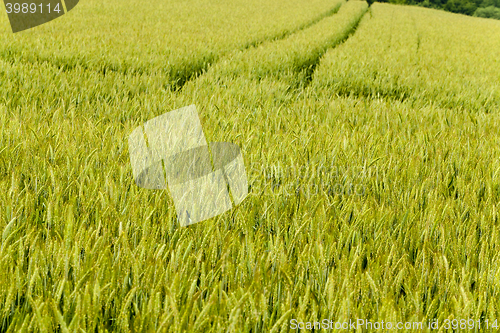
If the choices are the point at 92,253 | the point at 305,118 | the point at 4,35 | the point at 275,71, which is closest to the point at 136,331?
the point at 92,253

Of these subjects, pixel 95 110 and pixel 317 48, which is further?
pixel 317 48

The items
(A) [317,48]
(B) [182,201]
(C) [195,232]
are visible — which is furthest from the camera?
(A) [317,48]

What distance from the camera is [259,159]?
1.58 metres

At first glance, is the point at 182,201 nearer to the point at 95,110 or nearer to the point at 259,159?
the point at 259,159

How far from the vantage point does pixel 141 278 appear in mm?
797

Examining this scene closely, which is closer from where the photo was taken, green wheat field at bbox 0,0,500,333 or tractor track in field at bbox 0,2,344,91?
green wheat field at bbox 0,0,500,333

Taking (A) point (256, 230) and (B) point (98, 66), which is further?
(B) point (98, 66)

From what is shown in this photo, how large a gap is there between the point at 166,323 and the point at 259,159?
1.00 m

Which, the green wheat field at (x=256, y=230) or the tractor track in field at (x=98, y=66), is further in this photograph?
the tractor track in field at (x=98, y=66)

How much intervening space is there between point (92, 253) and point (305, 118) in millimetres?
1919

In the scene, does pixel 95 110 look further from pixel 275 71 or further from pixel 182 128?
pixel 275 71

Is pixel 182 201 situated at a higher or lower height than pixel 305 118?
higher

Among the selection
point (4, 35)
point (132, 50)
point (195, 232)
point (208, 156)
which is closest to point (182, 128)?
point (208, 156)

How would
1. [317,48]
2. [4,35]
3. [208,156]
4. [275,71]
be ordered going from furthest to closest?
[317,48] < [4,35] < [275,71] < [208,156]
